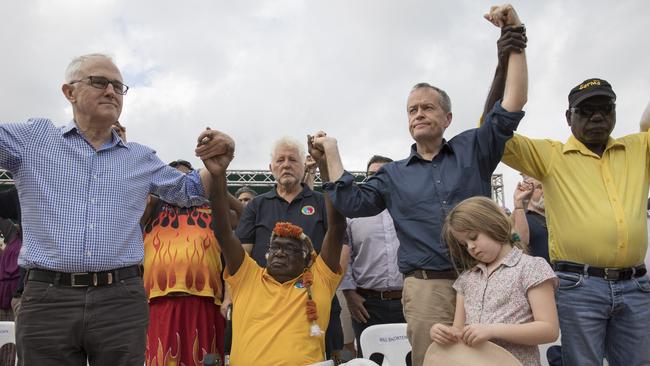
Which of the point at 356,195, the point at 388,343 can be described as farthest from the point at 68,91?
the point at 388,343

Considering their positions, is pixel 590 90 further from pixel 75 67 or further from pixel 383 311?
pixel 75 67

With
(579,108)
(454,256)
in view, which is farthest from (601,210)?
(454,256)

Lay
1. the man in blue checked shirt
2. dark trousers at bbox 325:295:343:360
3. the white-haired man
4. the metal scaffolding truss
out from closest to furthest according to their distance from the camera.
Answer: the man in blue checked shirt
dark trousers at bbox 325:295:343:360
the white-haired man
the metal scaffolding truss

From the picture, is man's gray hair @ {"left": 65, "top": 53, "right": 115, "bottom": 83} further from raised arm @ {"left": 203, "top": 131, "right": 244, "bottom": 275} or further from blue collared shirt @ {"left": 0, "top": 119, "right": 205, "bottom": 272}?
raised arm @ {"left": 203, "top": 131, "right": 244, "bottom": 275}

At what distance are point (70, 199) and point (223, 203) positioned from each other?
2.69 ft

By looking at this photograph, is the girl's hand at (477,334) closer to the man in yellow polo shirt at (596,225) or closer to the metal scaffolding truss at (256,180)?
the man in yellow polo shirt at (596,225)

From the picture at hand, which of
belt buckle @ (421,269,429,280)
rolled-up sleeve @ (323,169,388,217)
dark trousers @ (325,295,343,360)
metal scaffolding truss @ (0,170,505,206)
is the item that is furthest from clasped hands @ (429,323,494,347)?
metal scaffolding truss @ (0,170,505,206)

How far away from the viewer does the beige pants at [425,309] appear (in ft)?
7.61

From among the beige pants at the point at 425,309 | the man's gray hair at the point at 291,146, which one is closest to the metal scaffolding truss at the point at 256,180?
the man's gray hair at the point at 291,146

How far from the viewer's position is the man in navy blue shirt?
2.37 meters

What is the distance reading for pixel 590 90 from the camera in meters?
2.74

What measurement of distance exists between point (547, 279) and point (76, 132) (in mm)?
2248

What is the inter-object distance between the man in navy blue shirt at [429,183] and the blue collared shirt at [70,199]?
100cm

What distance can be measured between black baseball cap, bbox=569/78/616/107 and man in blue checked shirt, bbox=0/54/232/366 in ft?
6.23
